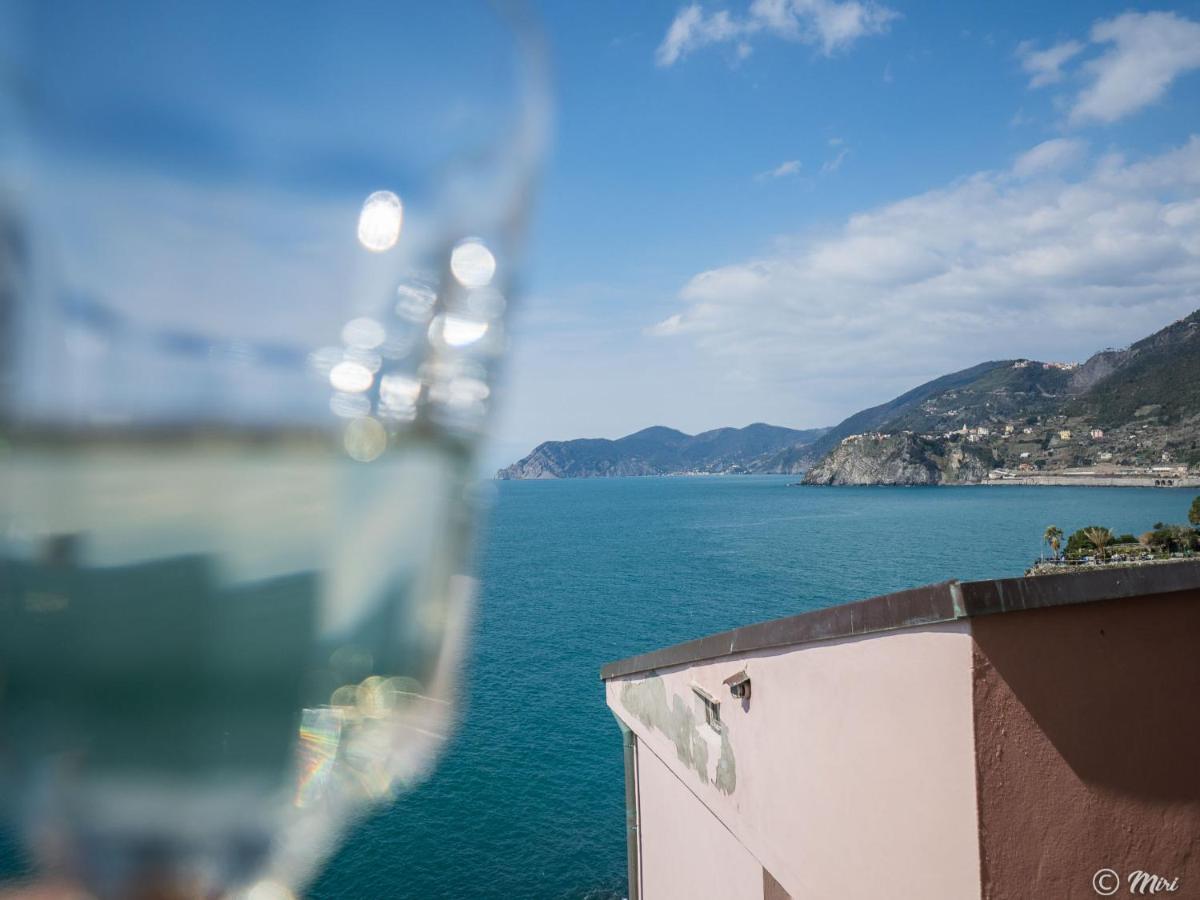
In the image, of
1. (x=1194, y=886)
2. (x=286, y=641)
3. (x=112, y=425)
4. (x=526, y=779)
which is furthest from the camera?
(x=526, y=779)

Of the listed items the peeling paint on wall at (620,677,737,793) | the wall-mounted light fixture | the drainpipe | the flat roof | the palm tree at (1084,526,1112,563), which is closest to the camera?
the flat roof

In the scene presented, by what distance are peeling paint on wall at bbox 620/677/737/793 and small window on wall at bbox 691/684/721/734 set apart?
0.13 m

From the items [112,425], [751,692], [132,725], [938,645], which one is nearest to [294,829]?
[132,725]

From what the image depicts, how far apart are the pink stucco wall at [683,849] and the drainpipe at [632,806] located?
0.16 meters

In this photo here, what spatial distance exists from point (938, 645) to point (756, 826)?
305 centimetres

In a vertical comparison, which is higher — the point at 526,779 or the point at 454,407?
the point at 454,407

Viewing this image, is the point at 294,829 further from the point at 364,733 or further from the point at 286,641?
the point at 286,641

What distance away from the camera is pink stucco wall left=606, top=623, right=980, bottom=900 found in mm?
3795

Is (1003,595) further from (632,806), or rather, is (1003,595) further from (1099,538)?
(1099,538)

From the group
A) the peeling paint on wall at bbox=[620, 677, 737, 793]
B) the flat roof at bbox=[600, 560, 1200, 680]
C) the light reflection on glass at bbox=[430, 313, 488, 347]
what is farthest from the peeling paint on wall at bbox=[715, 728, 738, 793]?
the light reflection on glass at bbox=[430, 313, 488, 347]

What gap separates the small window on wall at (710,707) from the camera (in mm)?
7000

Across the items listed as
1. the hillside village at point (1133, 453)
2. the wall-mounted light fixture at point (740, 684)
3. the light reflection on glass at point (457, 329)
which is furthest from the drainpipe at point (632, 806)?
the hillside village at point (1133, 453)

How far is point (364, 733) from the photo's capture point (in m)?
1.38

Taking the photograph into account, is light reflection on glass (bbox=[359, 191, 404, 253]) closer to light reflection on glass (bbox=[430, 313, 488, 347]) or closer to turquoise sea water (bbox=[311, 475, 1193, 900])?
light reflection on glass (bbox=[430, 313, 488, 347])
